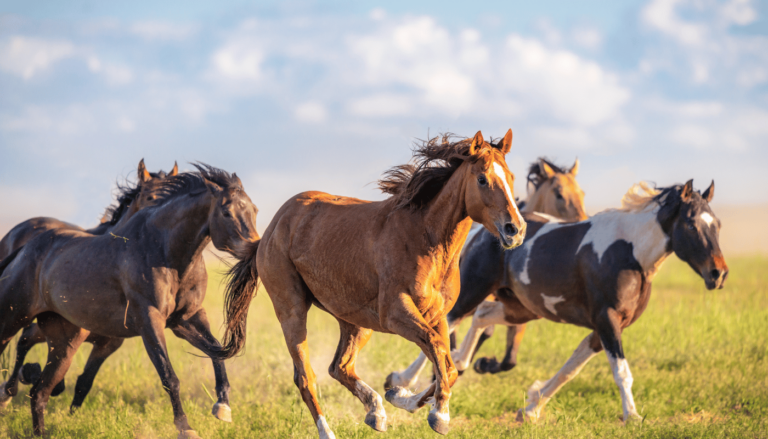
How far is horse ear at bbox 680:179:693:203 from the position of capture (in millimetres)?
5840

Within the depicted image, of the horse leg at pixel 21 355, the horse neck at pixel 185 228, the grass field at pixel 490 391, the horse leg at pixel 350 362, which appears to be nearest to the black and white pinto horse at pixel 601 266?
the grass field at pixel 490 391

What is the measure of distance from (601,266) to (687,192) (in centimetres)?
104

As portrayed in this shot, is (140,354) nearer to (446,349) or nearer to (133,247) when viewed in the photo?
(133,247)

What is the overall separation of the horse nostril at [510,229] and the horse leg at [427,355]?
698 mm

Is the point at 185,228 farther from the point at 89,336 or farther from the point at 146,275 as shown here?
the point at 89,336

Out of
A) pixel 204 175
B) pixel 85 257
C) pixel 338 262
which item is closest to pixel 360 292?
pixel 338 262

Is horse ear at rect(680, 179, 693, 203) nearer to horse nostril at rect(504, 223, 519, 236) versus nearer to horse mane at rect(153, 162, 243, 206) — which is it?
horse nostril at rect(504, 223, 519, 236)

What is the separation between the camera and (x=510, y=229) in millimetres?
3502

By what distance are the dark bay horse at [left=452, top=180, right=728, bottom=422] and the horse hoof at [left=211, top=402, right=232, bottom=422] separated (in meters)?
2.61

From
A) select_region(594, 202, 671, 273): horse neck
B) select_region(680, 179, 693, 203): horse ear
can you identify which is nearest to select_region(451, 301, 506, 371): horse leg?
select_region(594, 202, 671, 273): horse neck

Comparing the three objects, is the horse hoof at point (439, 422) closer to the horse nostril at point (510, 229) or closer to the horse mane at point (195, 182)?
the horse nostril at point (510, 229)

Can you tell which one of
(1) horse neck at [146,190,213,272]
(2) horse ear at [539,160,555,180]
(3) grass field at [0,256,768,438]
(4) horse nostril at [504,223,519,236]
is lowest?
(3) grass field at [0,256,768,438]

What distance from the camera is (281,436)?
17.0ft

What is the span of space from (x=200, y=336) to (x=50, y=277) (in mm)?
1517
